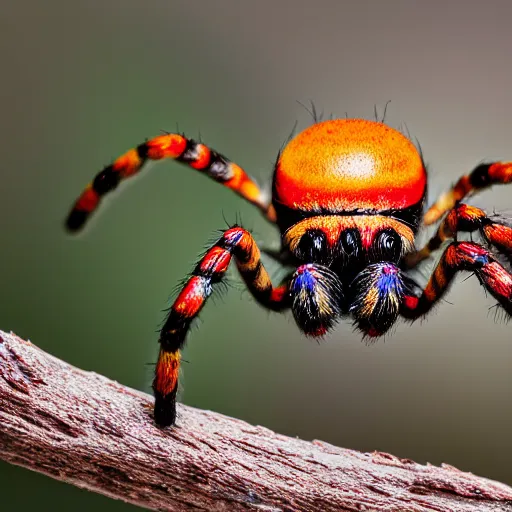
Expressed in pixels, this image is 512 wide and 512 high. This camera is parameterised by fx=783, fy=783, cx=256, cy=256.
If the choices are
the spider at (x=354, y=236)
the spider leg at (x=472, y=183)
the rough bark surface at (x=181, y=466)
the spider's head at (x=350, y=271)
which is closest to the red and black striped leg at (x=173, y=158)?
the spider at (x=354, y=236)

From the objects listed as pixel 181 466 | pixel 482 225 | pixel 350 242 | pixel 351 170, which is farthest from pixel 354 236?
pixel 181 466

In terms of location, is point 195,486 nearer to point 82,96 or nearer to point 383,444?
point 383,444

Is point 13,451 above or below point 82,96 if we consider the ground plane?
below

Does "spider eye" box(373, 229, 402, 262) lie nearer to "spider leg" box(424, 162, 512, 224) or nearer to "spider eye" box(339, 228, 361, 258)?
"spider eye" box(339, 228, 361, 258)

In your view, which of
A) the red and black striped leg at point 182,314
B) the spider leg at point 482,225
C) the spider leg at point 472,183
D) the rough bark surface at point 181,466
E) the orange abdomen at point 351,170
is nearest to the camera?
the rough bark surface at point 181,466

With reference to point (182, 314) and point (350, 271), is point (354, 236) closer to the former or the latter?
point (350, 271)

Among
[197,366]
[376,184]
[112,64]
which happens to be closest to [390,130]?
[376,184]

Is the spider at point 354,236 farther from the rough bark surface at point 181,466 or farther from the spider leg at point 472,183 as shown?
the rough bark surface at point 181,466
